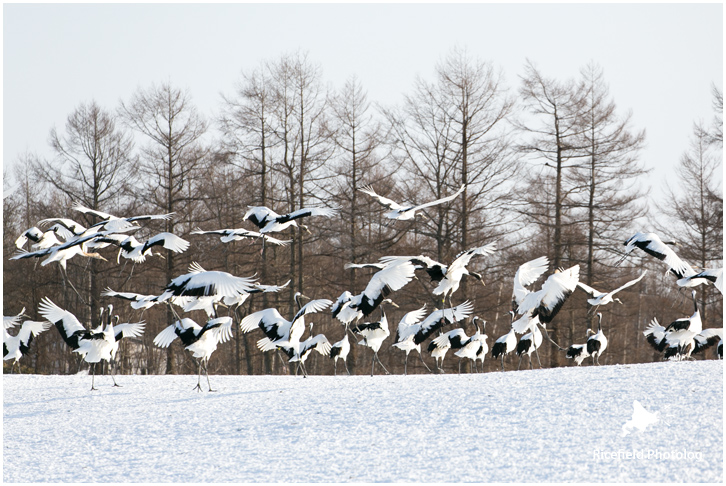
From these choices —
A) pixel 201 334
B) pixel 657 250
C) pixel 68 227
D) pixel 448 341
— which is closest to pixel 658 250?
pixel 657 250

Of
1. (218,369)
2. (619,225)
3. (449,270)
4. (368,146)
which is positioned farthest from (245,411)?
(218,369)

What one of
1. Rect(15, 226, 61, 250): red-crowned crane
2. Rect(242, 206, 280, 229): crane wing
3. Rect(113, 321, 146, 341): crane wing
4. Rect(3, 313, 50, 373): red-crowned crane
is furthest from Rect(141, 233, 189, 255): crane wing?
Rect(3, 313, 50, 373): red-crowned crane

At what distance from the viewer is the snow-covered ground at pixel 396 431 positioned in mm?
6617

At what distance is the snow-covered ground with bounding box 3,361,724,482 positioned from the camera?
6617 mm

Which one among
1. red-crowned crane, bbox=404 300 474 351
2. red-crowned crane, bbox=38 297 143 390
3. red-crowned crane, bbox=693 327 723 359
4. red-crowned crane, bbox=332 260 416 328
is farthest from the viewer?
red-crowned crane, bbox=693 327 723 359

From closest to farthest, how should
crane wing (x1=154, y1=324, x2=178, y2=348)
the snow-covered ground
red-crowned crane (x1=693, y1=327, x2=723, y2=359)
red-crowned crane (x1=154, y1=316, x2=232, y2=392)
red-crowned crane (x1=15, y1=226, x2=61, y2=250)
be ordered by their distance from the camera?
the snow-covered ground, red-crowned crane (x1=154, y1=316, x2=232, y2=392), crane wing (x1=154, y1=324, x2=178, y2=348), red-crowned crane (x1=15, y1=226, x2=61, y2=250), red-crowned crane (x1=693, y1=327, x2=723, y2=359)

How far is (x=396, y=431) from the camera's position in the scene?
8.02 meters

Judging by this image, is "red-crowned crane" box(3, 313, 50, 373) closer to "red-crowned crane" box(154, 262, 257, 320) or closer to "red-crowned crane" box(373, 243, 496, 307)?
"red-crowned crane" box(154, 262, 257, 320)

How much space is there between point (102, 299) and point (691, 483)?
810 inches

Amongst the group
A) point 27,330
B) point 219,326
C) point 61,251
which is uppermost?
point 61,251

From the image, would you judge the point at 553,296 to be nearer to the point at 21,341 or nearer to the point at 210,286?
the point at 210,286

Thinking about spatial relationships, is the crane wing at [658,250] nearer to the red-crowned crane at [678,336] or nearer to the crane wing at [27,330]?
the red-crowned crane at [678,336]

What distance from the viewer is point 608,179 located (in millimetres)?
21844

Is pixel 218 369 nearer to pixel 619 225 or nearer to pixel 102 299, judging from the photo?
pixel 102 299
